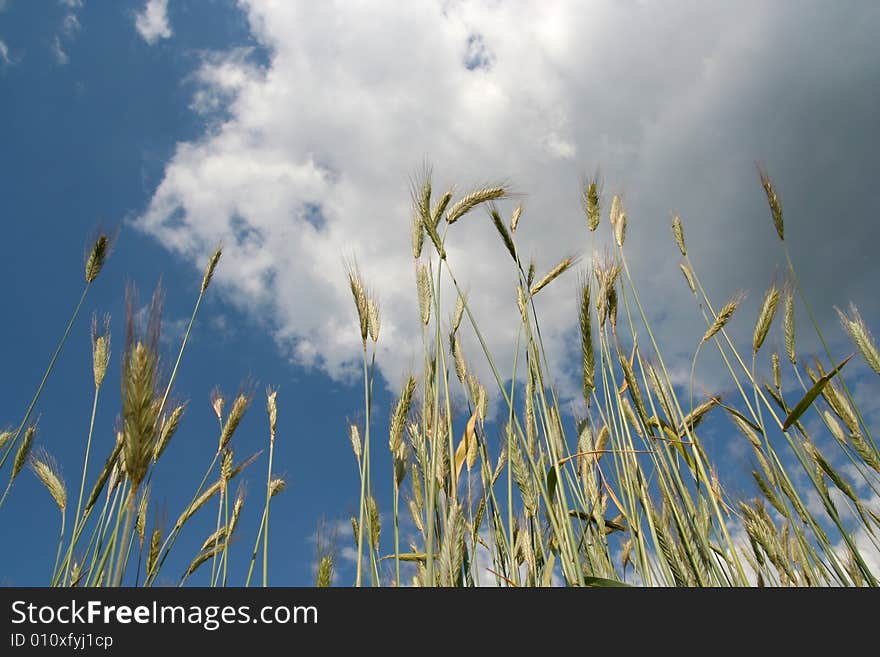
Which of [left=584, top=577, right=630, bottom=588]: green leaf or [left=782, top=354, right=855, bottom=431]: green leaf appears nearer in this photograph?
[left=584, top=577, right=630, bottom=588]: green leaf

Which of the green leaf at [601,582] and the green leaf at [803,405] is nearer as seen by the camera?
the green leaf at [601,582]

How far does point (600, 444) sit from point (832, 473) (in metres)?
1.01

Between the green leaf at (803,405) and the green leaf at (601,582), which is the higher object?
the green leaf at (803,405)

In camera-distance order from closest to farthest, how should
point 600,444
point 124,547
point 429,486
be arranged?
point 124,547
point 429,486
point 600,444

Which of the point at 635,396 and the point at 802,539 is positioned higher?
the point at 635,396

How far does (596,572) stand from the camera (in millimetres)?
1605

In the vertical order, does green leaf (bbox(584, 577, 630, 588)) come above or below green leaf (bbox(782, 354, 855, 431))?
below

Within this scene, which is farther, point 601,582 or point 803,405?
point 803,405

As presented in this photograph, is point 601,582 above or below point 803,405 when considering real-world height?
below
